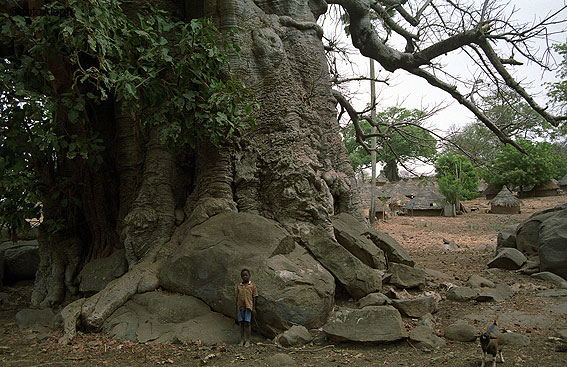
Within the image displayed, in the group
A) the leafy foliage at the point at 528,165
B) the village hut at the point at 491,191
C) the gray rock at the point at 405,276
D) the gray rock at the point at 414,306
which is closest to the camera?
the gray rock at the point at 414,306

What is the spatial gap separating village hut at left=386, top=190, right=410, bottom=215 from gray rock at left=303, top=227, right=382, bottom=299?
19398 mm

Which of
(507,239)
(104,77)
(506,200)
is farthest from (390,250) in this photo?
(506,200)

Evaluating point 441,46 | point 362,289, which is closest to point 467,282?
point 362,289

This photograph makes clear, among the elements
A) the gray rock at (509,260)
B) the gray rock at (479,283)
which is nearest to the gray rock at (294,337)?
the gray rock at (479,283)

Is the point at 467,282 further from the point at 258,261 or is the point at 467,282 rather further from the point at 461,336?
the point at 258,261

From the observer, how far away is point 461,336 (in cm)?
351

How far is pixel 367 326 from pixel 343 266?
102 centimetres

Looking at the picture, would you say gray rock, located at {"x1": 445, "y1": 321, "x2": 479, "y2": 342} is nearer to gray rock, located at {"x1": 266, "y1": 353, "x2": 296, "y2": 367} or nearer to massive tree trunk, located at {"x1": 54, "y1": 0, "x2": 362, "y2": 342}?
gray rock, located at {"x1": 266, "y1": 353, "x2": 296, "y2": 367}

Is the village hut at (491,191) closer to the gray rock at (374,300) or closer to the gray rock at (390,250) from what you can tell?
the gray rock at (390,250)

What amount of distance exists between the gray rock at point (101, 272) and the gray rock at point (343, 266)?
98.6 inches

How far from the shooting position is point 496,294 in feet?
16.2

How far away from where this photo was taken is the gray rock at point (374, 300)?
421 centimetres

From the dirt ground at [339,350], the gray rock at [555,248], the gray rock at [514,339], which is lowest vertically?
the dirt ground at [339,350]

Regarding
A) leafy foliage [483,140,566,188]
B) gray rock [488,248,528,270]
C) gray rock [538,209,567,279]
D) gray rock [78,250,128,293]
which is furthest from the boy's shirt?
leafy foliage [483,140,566,188]
